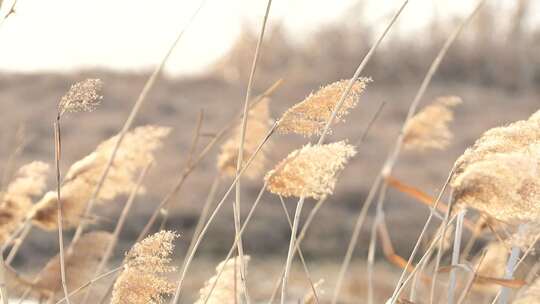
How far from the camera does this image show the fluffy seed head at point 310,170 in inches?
45.1

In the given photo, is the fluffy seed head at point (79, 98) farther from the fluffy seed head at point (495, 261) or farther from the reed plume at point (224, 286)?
the fluffy seed head at point (495, 261)

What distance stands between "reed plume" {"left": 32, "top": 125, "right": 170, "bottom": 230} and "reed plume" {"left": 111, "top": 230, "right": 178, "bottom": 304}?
0.50 m

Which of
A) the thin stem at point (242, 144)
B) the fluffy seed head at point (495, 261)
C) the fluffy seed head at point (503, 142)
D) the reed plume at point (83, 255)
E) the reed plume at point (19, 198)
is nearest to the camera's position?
the fluffy seed head at point (503, 142)

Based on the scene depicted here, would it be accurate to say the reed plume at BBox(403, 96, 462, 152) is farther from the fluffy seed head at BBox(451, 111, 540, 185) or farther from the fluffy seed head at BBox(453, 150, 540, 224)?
the fluffy seed head at BBox(453, 150, 540, 224)

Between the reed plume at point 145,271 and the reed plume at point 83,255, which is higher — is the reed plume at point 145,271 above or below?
above

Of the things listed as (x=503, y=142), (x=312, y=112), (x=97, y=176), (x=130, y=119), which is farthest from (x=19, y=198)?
(x=503, y=142)

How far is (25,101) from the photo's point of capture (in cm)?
1088

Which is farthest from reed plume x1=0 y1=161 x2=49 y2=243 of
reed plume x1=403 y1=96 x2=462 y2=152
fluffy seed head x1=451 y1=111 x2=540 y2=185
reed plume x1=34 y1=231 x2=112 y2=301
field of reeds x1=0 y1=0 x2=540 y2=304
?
fluffy seed head x1=451 y1=111 x2=540 y2=185

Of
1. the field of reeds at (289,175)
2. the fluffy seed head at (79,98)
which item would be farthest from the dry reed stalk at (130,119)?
the fluffy seed head at (79,98)

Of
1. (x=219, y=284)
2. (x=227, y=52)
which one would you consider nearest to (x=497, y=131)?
(x=219, y=284)

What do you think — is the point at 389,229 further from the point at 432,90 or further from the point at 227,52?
the point at 227,52

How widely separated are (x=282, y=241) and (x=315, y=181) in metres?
6.14

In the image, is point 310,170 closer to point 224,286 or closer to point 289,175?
point 289,175

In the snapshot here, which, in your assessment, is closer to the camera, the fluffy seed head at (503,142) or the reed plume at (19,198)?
the fluffy seed head at (503,142)
